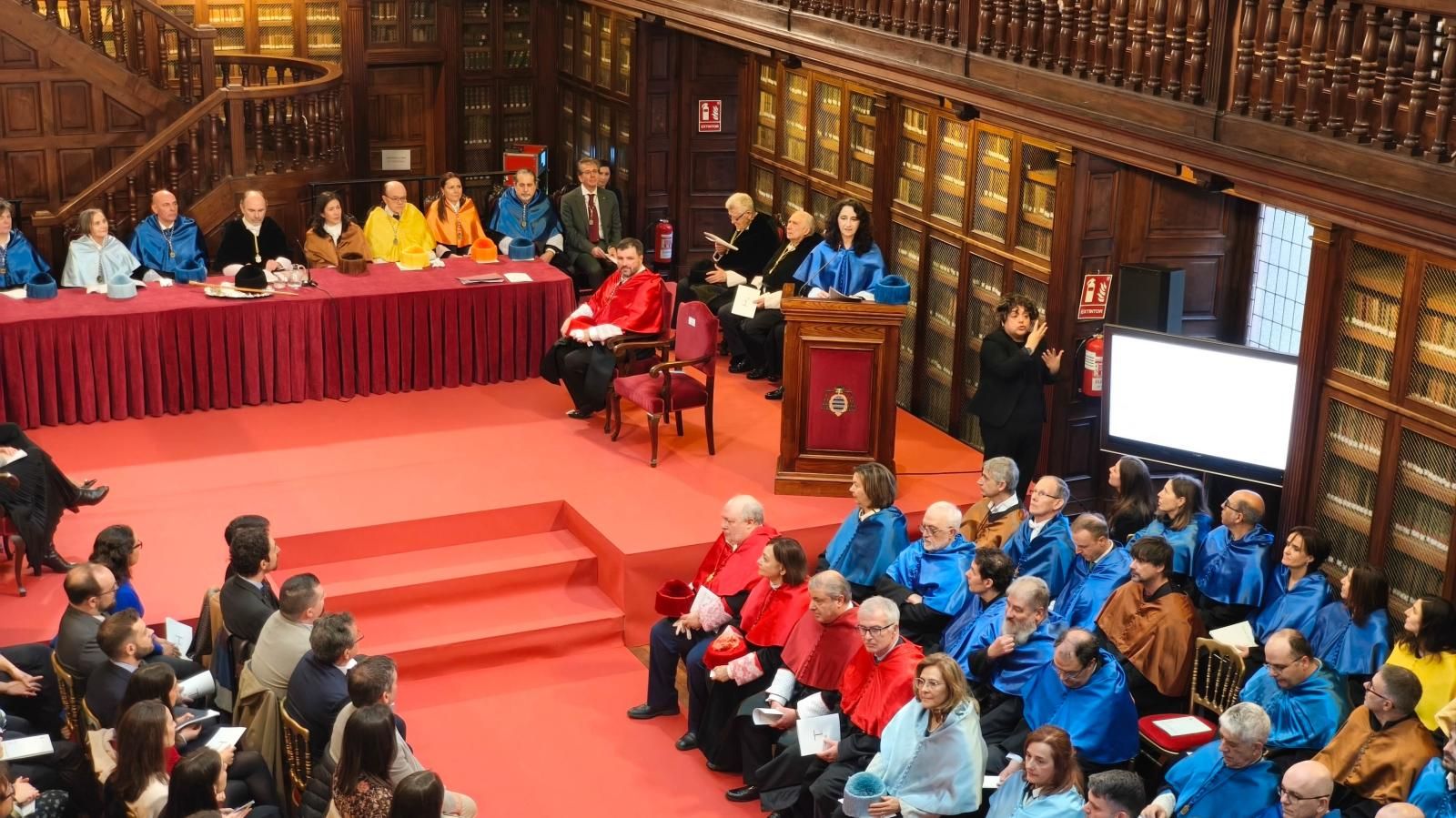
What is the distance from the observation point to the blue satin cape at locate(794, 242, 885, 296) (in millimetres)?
11055

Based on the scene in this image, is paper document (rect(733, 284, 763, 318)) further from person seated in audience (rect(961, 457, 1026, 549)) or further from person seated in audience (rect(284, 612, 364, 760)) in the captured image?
person seated in audience (rect(284, 612, 364, 760))

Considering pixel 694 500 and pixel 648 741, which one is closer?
pixel 648 741

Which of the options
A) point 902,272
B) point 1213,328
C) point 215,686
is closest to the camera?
point 215,686

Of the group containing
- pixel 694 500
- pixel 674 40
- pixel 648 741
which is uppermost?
pixel 674 40

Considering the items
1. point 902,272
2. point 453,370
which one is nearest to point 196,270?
point 453,370

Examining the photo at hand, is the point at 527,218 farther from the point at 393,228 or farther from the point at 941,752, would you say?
the point at 941,752

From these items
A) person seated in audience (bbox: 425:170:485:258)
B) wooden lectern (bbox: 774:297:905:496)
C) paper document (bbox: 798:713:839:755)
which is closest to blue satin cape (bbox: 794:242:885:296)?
wooden lectern (bbox: 774:297:905:496)

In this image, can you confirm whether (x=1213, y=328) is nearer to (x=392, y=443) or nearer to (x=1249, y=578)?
(x=1249, y=578)

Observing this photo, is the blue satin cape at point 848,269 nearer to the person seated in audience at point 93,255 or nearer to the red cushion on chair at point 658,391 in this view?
the red cushion on chair at point 658,391

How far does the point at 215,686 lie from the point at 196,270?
16.1 ft

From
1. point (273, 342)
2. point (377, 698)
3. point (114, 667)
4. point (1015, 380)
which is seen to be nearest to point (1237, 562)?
point (1015, 380)

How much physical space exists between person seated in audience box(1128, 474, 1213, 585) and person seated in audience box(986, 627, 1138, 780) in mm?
1381

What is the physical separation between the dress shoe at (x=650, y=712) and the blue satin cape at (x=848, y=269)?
3.33 metres

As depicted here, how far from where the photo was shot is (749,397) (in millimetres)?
11938
